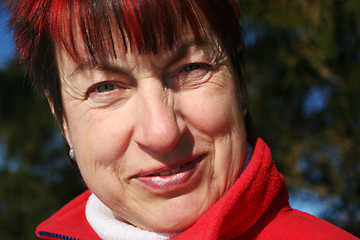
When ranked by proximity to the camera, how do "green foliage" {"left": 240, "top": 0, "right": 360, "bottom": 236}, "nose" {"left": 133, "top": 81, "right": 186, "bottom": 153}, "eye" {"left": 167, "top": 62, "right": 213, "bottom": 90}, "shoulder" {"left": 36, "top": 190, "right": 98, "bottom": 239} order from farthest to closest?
"green foliage" {"left": 240, "top": 0, "right": 360, "bottom": 236} → "shoulder" {"left": 36, "top": 190, "right": 98, "bottom": 239} → "eye" {"left": 167, "top": 62, "right": 213, "bottom": 90} → "nose" {"left": 133, "top": 81, "right": 186, "bottom": 153}

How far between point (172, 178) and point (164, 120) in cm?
22

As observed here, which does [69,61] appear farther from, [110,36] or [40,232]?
[40,232]

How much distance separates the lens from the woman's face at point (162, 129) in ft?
4.87

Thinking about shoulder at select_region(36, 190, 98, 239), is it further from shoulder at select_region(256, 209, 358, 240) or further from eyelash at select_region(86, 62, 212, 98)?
shoulder at select_region(256, 209, 358, 240)

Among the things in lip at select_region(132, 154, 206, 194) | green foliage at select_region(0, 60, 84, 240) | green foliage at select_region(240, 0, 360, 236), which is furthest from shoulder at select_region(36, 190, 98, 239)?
green foliage at select_region(0, 60, 84, 240)

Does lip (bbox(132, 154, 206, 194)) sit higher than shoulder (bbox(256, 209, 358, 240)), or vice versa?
lip (bbox(132, 154, 206, 194))

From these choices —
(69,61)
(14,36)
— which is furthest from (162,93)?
(14,36)

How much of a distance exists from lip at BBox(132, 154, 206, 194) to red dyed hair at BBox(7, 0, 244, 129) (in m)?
0.41

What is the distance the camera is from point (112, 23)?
1465mm

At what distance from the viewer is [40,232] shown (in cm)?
206

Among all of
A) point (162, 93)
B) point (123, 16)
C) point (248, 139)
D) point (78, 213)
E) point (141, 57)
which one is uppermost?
point (123, 16)

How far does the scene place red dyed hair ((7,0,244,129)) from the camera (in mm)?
1449

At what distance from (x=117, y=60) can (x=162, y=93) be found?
0.64 feet

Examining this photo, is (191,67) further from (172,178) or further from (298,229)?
(298,229)
